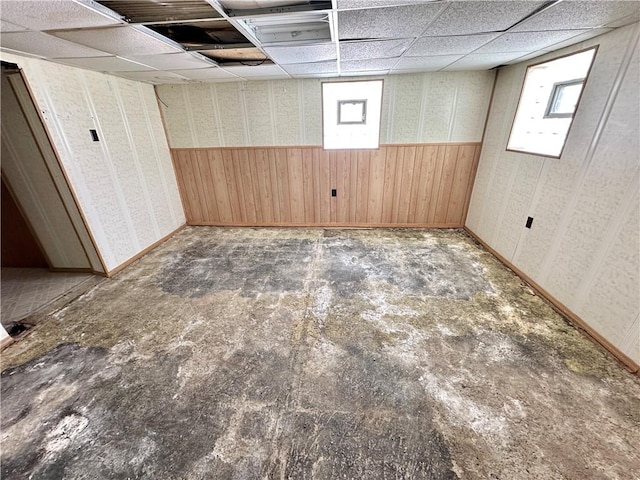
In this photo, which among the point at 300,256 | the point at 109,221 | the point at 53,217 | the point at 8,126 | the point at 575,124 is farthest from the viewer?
the point at 300,256

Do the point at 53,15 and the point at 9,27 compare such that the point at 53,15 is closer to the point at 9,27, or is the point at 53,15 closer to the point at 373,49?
the point at 9,27

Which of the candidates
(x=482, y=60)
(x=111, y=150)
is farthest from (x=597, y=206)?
(x=111, y=150)

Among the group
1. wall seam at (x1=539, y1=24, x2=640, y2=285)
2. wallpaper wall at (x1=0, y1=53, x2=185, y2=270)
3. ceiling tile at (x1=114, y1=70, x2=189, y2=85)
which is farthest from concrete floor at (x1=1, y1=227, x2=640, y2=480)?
ceiling tile at (x1=114, y1=70, x2=189, y2=85)

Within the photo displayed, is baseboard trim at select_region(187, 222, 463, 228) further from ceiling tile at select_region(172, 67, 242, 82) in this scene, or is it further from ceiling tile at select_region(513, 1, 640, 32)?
ceiling tile at select_region(513, 1, 640, 32)

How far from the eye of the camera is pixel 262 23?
1.91 metres

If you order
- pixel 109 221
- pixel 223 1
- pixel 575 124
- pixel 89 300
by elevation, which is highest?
pixel 223 1

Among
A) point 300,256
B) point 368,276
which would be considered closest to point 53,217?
point 300,256

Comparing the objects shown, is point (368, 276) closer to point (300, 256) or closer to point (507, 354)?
point (300, 256)

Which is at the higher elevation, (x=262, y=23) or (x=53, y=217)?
(x=262, y=23)

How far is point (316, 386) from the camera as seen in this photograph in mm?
1748

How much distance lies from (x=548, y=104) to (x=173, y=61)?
3919 mm

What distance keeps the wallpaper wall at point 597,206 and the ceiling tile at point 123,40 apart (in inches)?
135

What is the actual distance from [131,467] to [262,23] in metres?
2.88

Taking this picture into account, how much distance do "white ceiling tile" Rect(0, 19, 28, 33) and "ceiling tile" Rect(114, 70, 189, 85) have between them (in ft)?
4.69
